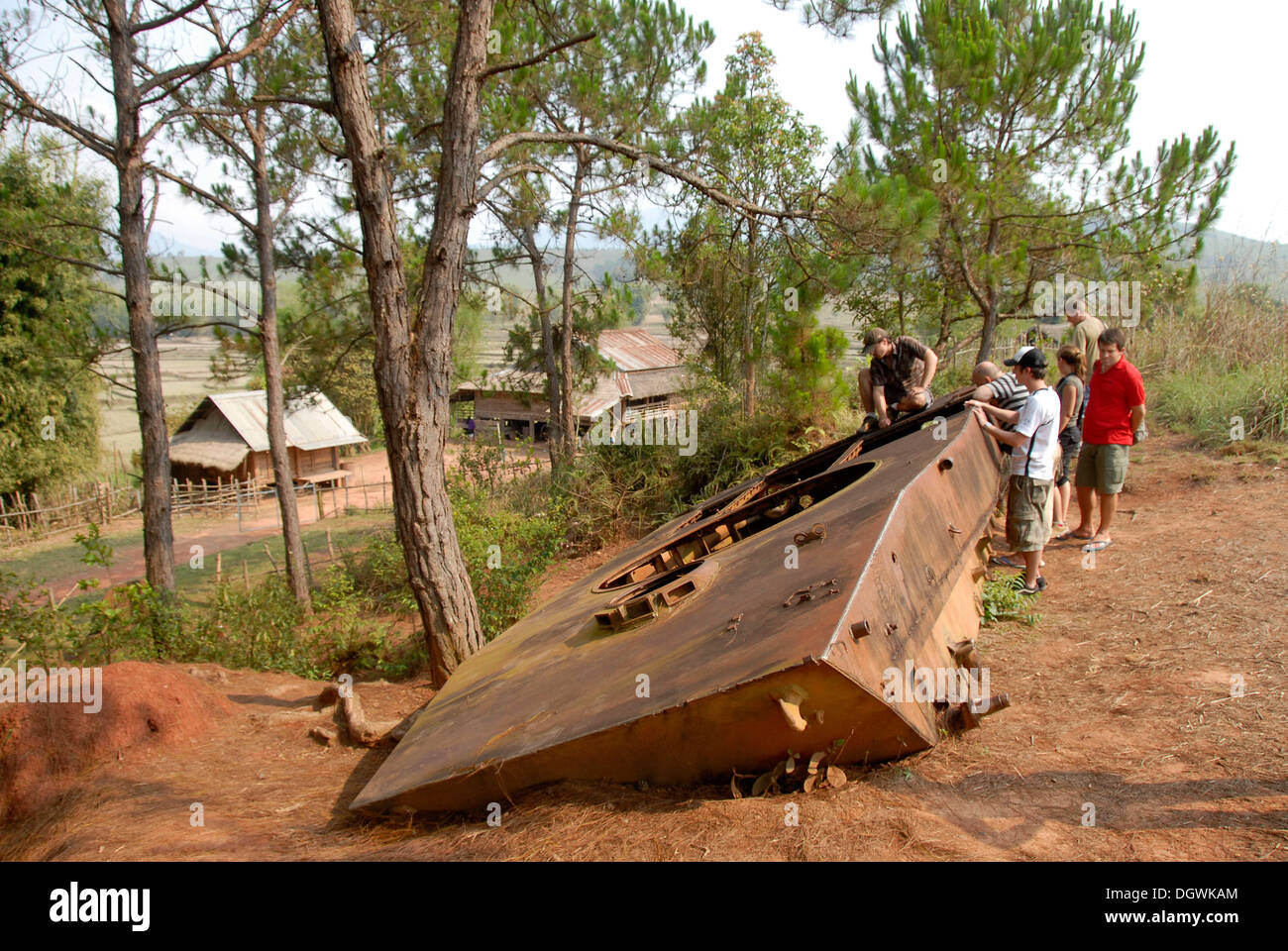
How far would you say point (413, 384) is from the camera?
5.74 m

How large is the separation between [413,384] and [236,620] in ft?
A: 13.6

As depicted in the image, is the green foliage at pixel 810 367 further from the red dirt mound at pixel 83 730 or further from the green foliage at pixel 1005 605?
the red dirt mound at pixel 83 730

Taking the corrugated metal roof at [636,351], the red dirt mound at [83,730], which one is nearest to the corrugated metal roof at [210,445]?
the corrugated metal roof at [636,351]

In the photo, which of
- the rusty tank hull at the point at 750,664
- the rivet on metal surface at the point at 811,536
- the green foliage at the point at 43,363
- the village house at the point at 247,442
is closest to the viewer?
the rusty tank hull at the point at 750,664

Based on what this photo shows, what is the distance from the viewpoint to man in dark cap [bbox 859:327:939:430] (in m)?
7.36

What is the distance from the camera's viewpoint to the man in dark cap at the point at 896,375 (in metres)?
7.36

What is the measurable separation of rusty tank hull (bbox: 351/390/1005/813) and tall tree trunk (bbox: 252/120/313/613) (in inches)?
399

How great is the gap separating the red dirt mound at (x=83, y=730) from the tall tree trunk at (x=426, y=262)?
1.80 m

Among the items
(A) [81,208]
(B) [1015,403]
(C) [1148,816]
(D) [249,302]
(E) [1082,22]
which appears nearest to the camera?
(C) [1148,816]

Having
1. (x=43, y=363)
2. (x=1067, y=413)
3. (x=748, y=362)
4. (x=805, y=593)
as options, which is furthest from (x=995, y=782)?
(x=43, y=363)

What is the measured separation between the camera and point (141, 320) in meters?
9.95

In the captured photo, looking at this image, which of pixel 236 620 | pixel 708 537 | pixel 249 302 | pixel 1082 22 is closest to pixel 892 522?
pixel 708 537

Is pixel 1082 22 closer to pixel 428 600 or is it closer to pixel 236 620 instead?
pixel 428 600

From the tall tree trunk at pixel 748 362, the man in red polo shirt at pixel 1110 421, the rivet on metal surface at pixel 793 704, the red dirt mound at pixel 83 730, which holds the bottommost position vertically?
the red dirt mound at pixel 83 730
